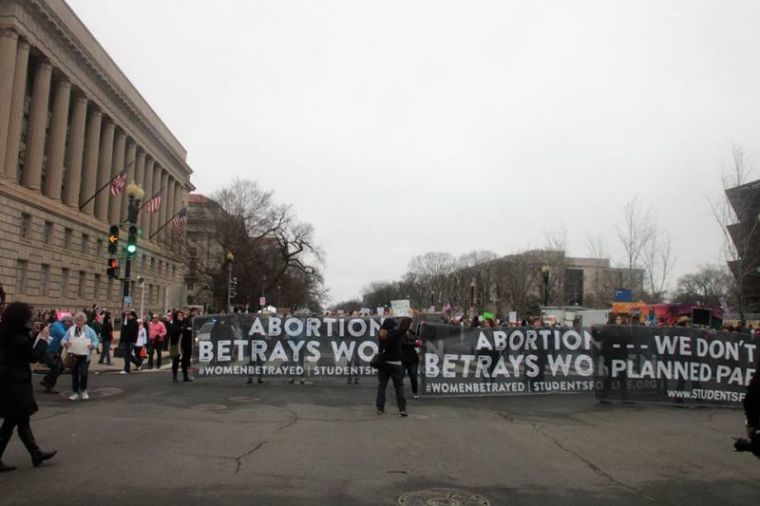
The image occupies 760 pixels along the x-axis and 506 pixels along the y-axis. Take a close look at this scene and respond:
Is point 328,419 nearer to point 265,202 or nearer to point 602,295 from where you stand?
point 265,202

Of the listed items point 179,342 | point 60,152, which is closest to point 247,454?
point 179,342

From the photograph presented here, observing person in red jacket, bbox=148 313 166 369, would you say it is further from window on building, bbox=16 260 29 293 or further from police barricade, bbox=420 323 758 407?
window on building, bbox=16 260 29 293

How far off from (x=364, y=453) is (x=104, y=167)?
56.7 metres

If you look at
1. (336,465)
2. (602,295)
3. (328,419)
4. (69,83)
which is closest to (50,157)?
(69,83)

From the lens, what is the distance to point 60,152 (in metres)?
47.5

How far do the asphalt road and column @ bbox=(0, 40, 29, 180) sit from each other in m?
32.6

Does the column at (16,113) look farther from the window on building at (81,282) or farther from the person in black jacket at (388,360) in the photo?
the person in black jacket at (388,360)

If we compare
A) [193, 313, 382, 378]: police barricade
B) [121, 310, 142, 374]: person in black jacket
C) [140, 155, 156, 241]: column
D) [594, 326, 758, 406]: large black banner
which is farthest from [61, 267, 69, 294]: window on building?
[594, 326, 758, 406]: large black banner

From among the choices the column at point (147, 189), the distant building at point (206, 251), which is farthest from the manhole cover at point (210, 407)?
the column at point (147, 189)

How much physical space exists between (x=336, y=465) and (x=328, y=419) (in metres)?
3.36

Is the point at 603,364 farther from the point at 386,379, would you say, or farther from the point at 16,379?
the point at 16,379

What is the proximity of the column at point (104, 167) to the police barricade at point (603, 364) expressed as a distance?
51121mm

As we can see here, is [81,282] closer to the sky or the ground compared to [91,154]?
closer to the ground

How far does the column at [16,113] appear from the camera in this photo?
39.3 m
